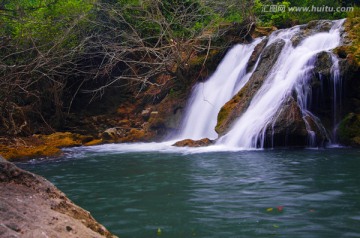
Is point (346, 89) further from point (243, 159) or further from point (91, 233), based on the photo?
point (91, 233)

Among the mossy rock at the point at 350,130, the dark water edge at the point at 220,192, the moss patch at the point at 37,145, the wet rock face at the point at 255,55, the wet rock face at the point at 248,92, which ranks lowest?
the dark water edge at the point at 220,192

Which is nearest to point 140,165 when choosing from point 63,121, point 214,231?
point 214,231

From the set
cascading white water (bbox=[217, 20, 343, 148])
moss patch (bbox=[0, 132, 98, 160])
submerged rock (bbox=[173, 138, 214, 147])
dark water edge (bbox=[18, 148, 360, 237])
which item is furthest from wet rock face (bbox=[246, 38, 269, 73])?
moss patch (bbox=[0, 132, 98, 160])

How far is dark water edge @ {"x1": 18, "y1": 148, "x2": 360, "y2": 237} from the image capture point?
486 cm

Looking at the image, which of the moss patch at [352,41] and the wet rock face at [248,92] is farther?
the wet rock face at [248,92]

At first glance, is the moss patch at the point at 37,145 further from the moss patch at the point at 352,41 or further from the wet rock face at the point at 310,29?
the moss patch at the point at 352,41

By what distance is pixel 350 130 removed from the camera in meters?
11.2

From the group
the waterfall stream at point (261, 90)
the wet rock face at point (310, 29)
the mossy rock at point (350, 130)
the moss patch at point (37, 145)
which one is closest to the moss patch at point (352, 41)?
the waterfall stream at point (261, 90)

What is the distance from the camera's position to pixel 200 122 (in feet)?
49.8

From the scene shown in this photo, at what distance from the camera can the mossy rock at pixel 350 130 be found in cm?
1115

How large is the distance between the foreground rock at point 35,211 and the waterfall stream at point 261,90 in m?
8.10

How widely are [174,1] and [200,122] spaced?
5.92 metres

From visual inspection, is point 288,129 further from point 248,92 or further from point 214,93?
point 214,93

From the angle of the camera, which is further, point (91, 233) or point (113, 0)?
point (113, 0)
